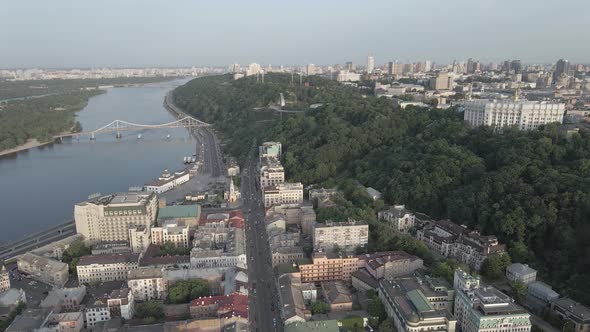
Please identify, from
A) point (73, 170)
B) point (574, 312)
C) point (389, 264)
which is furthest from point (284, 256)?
point (73, 170)

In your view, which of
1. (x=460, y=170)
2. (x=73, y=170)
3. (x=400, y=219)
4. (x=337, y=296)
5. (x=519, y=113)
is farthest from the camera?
(x=73, y=170)

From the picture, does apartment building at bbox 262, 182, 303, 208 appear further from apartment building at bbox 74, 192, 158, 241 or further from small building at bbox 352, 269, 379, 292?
small building at bbox 352, 269, 379, 292

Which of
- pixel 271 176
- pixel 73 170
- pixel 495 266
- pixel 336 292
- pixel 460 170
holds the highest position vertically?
pixel 460 170

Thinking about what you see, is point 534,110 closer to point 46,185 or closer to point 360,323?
point 360,323

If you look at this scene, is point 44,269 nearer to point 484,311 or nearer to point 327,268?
point 327,268

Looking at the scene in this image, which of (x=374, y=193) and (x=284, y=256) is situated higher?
(x=374, y=193)

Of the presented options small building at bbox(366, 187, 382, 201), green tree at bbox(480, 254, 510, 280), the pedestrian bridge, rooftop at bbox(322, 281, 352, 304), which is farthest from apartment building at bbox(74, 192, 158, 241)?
the pedestrian bridge

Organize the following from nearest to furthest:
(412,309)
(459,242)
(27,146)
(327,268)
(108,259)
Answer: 1. (412,309)
2. (327,268)
3. (108,259)
4. (459,242)
5. (27,146)

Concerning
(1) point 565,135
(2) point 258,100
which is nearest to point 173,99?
(2) point 258,100
